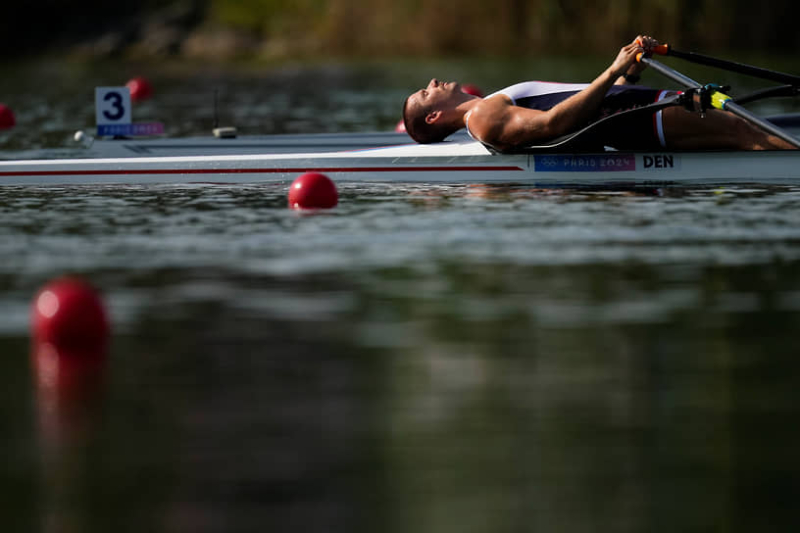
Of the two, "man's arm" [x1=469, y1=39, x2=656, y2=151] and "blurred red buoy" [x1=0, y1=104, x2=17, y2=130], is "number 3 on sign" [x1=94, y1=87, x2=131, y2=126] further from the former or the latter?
"blurred red buoy" [x1=0, y1=104, x2=17, y2=130]

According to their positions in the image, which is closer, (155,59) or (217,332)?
(217,332)

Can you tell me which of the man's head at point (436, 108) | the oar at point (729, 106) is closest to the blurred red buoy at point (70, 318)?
the oar at point (729, 106)

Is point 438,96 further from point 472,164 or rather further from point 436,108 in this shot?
point 472,164

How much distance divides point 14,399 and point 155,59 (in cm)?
4796

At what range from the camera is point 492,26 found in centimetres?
3456

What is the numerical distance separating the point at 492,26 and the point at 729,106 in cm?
2441

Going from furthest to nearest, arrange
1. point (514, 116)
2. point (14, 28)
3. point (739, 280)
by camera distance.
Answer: point (14, 28), point (514, 116), point (739, 280)

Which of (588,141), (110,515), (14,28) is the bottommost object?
(110,515)

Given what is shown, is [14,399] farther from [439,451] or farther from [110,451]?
[439,451]

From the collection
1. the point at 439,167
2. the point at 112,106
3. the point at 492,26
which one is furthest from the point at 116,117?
the point at 492,26

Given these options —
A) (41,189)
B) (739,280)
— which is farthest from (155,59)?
(739,280)

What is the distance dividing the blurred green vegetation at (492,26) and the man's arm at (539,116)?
20.8 meters

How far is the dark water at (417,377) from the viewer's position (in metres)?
3.87

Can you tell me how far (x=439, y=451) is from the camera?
430 centimetres
